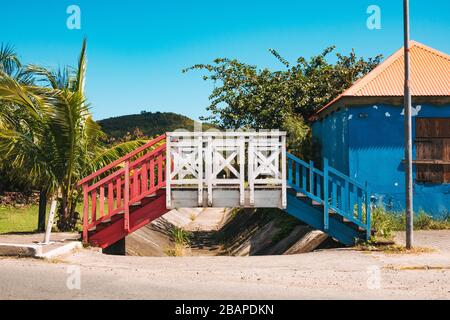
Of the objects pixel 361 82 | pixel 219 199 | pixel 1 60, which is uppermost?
pixel 1 60

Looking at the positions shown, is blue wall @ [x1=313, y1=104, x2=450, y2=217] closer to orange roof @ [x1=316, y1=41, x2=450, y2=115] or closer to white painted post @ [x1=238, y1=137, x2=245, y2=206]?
orange roof @ [x1=316, y1=41, x2=450, y2=115]

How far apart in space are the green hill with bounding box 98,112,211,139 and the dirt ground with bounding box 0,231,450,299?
5128 centimetres

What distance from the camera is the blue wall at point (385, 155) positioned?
16734mm

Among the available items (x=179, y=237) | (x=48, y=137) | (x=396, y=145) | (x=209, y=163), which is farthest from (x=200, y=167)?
(x=179, y=237)

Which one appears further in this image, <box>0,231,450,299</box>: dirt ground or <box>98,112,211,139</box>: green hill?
<box>98,112,211,139</box>: green hill

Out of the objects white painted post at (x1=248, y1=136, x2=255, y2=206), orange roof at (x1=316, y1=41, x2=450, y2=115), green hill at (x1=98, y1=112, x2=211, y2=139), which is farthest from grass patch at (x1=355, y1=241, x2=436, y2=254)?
green hill at (x1=98, y1=112, x2=211, y2=139)

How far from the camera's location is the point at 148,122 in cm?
6594

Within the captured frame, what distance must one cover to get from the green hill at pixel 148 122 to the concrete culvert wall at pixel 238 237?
3393cm

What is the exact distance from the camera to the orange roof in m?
16.8
